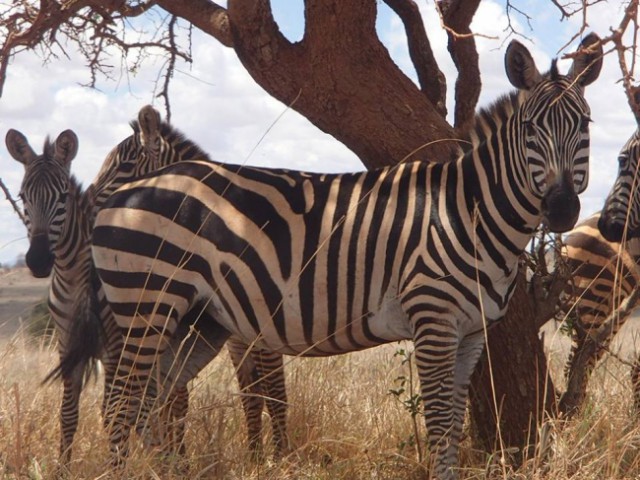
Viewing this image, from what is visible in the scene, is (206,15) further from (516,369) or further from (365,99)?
(516,369)

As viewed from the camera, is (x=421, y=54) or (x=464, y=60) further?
(x=464, y=60)

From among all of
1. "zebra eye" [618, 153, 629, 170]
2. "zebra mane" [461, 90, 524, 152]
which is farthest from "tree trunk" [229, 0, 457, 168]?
"zebra eye" [618, 153, 629, 170]

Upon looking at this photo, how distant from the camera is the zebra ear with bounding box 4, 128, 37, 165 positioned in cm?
692

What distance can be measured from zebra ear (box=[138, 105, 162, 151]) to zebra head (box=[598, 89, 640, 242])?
327cm

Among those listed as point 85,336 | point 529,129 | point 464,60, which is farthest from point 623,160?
point 85,336

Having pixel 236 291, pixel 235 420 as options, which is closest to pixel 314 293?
pixel 236 291

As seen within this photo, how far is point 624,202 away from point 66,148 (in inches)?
157

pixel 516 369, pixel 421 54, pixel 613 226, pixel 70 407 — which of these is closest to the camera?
pixel 516 369

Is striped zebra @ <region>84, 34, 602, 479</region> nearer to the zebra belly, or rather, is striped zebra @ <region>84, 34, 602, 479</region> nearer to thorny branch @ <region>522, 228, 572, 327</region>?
the zebra belly

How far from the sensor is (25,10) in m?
6.62

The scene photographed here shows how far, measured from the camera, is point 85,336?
5.44 m

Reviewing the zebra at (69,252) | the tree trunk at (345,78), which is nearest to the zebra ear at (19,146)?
the zebra at (69,252)

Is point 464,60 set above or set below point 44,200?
above

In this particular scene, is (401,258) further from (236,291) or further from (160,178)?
(160,178)
